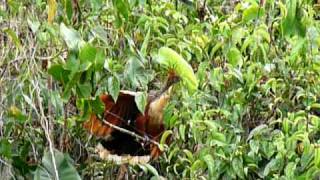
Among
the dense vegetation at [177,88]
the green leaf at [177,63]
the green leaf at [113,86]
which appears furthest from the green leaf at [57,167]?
the green leaf at [177,63]

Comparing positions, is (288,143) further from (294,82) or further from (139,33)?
(139,33)

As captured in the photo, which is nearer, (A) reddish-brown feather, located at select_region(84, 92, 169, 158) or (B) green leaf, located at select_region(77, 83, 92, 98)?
(B) green leaf, located at select_region(77, 83, 92, 98)

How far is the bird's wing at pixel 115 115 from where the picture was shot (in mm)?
1746

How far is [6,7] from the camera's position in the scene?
1508mm

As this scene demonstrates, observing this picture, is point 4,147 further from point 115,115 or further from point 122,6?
point 122,6

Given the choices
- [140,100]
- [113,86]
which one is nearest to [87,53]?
[113,86]

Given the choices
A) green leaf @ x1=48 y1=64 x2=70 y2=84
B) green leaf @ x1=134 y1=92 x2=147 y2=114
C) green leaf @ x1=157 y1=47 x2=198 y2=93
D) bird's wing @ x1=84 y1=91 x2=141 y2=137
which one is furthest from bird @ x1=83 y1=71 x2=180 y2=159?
green leaf @ x1=48 y1=64 x2=70 y2=84

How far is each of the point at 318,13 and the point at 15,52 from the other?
39.8 inches

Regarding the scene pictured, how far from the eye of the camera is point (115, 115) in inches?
71.1

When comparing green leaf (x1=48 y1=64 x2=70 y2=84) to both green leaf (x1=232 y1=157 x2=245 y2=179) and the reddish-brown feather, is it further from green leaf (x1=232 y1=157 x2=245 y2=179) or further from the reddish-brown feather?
green leaf (x1=232 y1=157 x2=245 y2=179)

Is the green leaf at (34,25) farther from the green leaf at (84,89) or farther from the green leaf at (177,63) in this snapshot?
A: the green leaf at (177,63)

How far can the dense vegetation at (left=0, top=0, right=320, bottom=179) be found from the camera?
1.49 meters

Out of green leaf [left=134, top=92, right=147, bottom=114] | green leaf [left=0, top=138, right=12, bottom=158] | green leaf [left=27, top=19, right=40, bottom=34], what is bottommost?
green leaf [left=0, top=138, right=12, bottom=158]

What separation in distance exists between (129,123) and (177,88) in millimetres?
200
